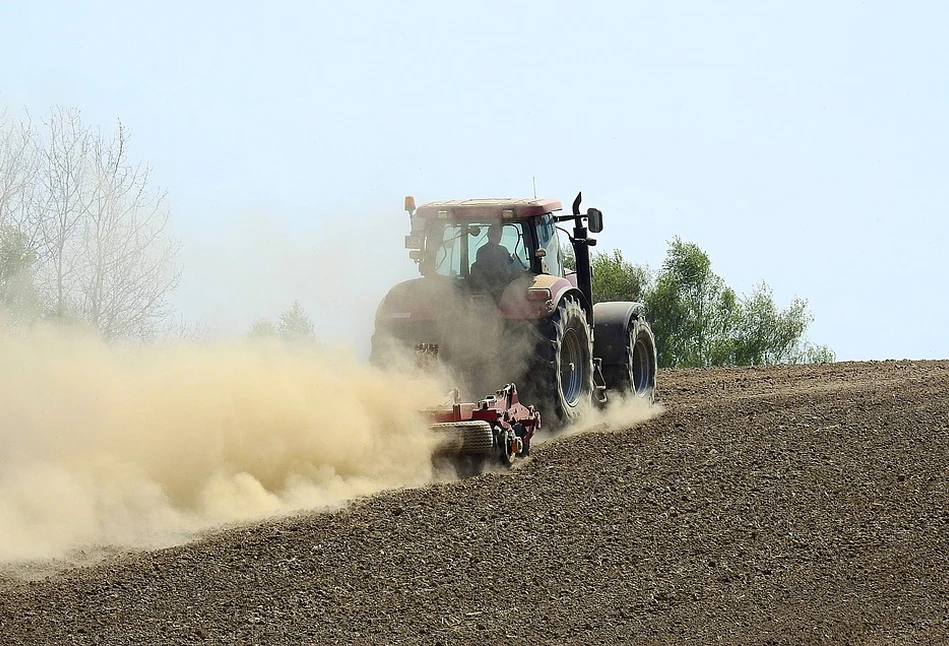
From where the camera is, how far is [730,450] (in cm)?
1070

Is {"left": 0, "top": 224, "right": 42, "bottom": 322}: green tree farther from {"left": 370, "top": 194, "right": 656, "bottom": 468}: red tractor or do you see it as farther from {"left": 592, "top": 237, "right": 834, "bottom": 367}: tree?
{"left": 592, "top": 237, "right": 834, "bottom": 367}: tree

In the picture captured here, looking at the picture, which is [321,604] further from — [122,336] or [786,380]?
[122,336]

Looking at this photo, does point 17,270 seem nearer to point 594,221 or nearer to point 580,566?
point 594,221

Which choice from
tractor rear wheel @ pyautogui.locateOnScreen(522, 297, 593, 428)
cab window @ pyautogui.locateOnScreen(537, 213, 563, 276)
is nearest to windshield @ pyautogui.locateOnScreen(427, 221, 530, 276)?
cab window @ pyautogui.locateOnScreen(537, 213, 563, 276)

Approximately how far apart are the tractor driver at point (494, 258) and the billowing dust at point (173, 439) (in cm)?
204

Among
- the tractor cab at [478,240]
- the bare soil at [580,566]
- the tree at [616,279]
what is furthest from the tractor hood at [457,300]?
the tree at [616,279]

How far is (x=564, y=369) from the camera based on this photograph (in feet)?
41.3

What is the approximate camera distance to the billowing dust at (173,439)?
326 inches

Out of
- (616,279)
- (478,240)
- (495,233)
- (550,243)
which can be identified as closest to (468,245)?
(478,240)

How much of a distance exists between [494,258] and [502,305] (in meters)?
0.61

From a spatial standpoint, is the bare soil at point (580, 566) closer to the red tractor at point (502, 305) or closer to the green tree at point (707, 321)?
the red tractor at point (502, 305)

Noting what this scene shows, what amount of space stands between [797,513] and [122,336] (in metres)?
16.2

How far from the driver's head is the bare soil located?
263cm

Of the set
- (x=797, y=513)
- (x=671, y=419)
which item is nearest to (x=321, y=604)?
(x=797, y=513)
